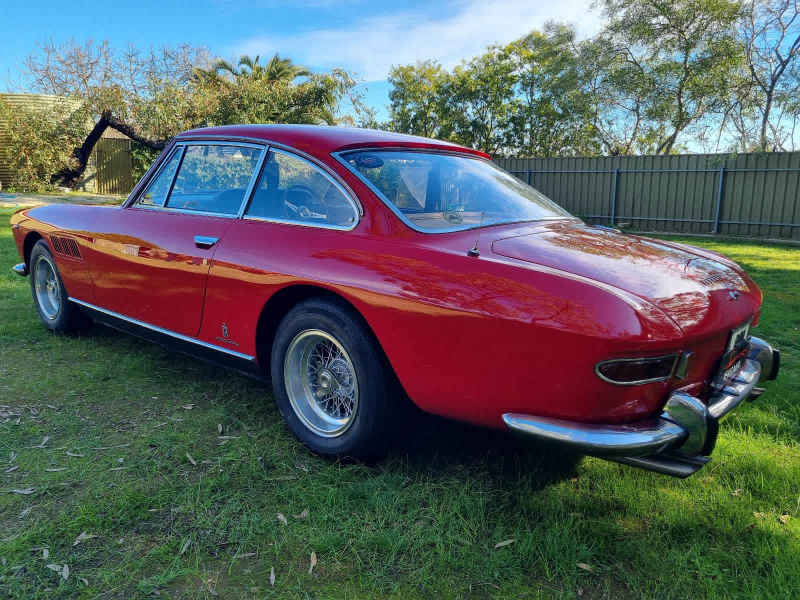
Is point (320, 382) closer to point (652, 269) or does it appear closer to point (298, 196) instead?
point (298, 196)

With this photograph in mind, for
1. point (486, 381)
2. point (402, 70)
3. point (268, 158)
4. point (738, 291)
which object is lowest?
point (486, 381)

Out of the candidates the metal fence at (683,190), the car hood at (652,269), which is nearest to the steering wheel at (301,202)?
the car hood at (652,269)

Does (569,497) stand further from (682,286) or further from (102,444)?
(102,444)

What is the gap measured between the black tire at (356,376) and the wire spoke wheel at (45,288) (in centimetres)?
281

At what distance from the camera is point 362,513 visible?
7.67 feet

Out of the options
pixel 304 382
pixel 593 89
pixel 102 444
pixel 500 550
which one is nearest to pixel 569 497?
pixel 500 550

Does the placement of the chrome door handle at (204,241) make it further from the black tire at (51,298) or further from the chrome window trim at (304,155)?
the black tire at (51,298)

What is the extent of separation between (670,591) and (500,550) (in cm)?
55

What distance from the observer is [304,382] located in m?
2.88

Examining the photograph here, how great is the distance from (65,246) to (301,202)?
2.26 m

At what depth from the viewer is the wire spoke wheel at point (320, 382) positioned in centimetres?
271

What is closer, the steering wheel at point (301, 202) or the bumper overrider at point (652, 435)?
the bumper overrider at point (652, 435)

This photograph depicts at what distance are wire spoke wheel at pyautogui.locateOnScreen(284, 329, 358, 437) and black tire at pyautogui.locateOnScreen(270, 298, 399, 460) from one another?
0.06 feet

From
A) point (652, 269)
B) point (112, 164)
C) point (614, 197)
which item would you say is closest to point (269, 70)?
point (112, 164)
